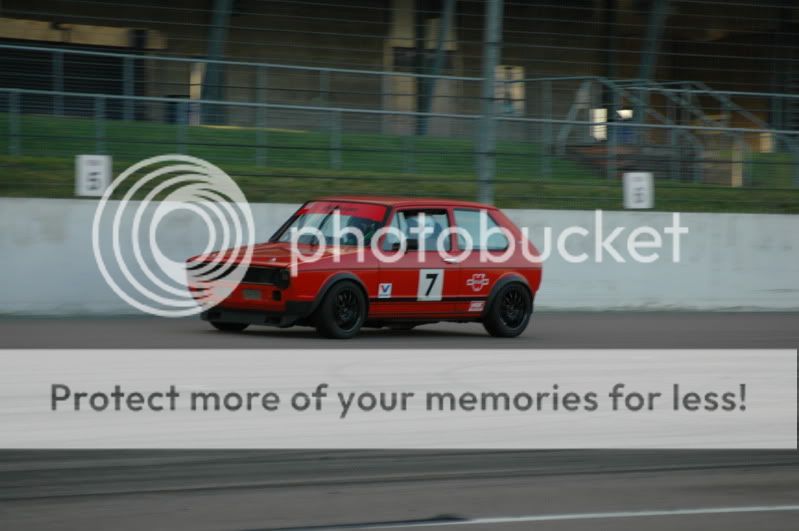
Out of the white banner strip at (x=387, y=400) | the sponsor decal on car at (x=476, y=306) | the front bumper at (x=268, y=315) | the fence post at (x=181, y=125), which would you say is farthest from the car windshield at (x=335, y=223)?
the fence post at (x=181, y=125)

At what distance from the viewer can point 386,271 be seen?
13.9 meters

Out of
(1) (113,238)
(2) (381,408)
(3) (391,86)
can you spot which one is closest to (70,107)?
(1) (113,238)

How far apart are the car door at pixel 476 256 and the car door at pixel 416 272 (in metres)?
0.12

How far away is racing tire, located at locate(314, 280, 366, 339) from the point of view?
43.9ft

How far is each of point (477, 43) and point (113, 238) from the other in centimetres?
1079

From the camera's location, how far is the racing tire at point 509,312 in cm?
1487

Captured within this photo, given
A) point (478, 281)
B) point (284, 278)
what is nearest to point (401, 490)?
point (284, 278)

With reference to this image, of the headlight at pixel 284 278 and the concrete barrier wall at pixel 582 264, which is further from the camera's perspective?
the concrete barrier wall at pixel 582 264

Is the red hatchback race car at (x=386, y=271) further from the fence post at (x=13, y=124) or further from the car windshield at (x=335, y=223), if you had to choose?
the fence post at (x=13, y=124)

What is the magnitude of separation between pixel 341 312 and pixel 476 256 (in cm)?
189

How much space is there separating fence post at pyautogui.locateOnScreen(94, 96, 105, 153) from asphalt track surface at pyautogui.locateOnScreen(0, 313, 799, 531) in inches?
437

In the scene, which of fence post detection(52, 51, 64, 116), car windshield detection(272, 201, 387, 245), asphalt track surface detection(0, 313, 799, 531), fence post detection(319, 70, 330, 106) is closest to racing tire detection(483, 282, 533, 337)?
car windshield detection(272, 201, 387, 245)

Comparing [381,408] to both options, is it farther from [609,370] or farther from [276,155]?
[276,155]

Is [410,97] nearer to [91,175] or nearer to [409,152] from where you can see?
[409,152]
